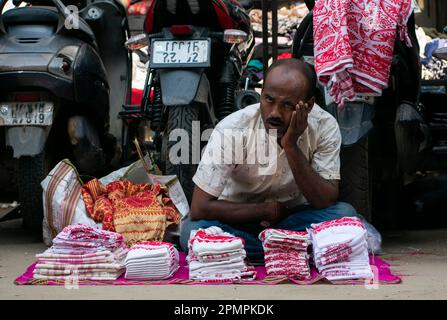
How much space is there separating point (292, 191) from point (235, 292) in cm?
81

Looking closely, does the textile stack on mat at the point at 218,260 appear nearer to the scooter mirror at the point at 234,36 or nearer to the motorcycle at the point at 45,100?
the motorcycle at the point at 45,100

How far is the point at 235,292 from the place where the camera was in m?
3.89

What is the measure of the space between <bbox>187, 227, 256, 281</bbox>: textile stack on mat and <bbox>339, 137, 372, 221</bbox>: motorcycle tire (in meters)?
1.06

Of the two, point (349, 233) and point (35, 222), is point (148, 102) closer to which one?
point (35, 222)

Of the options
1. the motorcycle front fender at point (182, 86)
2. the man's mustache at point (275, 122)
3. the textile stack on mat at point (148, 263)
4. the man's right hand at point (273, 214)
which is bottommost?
the textile stack on mat at point (148, 263)

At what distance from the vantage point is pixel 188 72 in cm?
526

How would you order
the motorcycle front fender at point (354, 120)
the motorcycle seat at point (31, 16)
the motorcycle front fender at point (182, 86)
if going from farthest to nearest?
the motorcycle seat at point (31, 16), the motorcycle front fender at point (182, 86), the motorcycle front fender at point (354, 120)

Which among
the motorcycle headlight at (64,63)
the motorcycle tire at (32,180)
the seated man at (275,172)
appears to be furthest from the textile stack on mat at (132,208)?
the motorcycle headlight at (64,63)

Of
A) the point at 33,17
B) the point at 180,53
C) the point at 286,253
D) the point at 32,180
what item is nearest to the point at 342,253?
the point at 286,253

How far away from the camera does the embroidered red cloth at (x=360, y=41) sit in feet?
15.5

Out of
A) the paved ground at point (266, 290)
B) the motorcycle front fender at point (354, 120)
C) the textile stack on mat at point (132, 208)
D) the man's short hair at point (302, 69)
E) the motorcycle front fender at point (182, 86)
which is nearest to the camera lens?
the paved ground at point (266, 290)

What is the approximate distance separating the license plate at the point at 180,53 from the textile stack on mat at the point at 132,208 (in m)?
0.69

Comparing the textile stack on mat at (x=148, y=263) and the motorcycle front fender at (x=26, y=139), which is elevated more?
the motorcycle front fender at (x=26, y=139)
